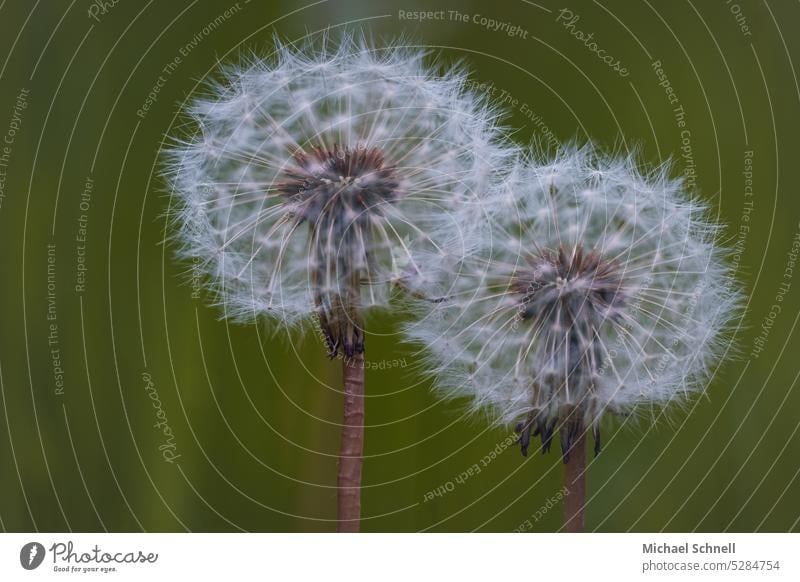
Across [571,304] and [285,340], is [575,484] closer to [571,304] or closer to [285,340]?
[571,304]

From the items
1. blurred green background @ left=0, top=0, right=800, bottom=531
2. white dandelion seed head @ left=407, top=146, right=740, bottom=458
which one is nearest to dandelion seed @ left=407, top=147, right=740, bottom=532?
white dandelion seed head @ left=407, top=146, right=740, bottom=458

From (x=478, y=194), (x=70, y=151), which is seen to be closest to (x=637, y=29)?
(x=478, y=194)

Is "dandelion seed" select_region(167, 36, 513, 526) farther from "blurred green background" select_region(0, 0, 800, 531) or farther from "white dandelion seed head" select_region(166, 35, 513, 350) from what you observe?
"blurred green background" select_region(0, 0, 800, 531)

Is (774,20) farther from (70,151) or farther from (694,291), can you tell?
(70,151)

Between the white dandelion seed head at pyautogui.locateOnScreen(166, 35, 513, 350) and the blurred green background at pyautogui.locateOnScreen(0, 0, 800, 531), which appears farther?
the blurred green background at pyautogui.locateOnScreen(0, 0, 800, 531)
